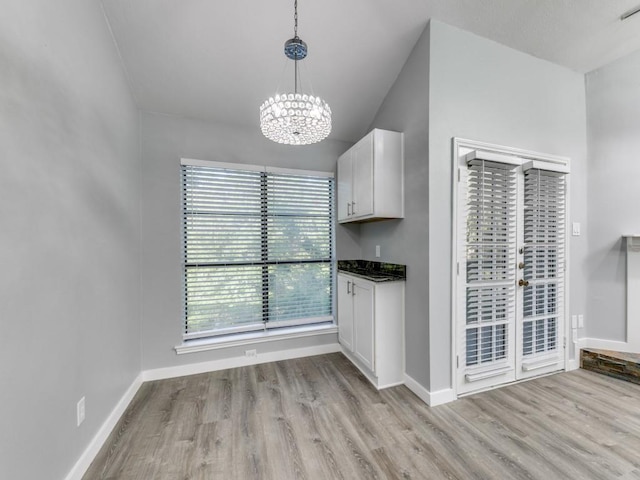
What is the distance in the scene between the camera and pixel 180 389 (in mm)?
2467

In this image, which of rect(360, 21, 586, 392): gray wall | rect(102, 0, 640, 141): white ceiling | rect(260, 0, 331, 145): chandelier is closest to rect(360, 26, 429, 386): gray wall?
rect(360, 21, 586, 392): gray wall

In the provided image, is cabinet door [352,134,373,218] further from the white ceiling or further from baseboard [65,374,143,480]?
baseboard [65,374,143,480]

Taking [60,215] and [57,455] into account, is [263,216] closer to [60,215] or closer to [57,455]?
[60,215]

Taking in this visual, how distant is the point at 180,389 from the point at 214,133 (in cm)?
264

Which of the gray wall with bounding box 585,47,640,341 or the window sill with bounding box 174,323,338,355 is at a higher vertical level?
the gray wall with bounding box 585,47,640,341

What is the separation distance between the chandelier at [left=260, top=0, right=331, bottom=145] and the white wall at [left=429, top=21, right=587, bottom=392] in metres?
1.08

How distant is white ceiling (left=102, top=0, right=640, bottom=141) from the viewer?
6.69 feet

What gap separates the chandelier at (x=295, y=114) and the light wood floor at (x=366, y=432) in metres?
2.09

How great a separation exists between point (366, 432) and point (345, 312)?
1293mm

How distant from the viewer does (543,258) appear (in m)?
2.60

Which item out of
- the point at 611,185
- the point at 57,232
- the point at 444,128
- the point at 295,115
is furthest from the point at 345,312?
the point at 611,185

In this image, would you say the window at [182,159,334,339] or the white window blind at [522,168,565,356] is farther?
the window at [182,159,334,339]

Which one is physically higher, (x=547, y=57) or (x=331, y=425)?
(x=547, y=57)

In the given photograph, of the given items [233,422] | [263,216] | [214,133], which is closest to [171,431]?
[233,422]
